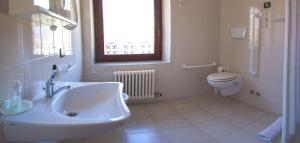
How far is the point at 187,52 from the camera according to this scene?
3727mm

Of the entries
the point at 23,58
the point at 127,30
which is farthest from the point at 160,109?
the point at 23,58

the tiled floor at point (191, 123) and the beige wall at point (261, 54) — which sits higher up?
the beige wall at point (261, 54)

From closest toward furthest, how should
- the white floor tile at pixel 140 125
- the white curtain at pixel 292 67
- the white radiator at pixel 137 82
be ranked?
the white curtain at pixel 292 67
the white floor tile at pixel 140 125
the white radiator at pixel 137 82

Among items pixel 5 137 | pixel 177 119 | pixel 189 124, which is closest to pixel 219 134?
pixel 189 124

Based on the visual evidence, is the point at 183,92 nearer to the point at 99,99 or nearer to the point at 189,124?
the point at 189,124

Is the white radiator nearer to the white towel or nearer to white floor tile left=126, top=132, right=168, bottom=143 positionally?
white floor tile left=126, top=132, right=168, bottom=143

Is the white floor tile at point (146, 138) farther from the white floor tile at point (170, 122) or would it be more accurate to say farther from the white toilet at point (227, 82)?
the white toilet at point (227, 82)

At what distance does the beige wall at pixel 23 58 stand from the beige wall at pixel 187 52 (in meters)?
1.76

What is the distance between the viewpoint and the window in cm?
350

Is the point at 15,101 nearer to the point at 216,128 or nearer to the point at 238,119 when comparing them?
the point at 216,128

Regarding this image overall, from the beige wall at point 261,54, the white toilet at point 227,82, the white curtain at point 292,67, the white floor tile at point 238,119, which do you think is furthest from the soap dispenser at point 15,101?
the beige wall at point 261,54

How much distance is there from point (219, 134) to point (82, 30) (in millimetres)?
2276

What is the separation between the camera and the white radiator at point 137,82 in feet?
11.0

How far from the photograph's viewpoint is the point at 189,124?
275 cm
